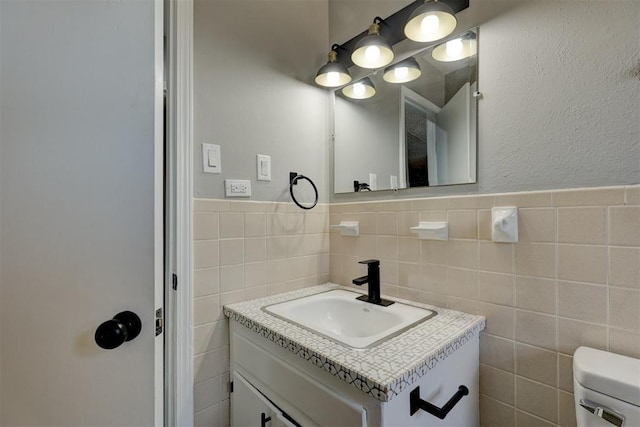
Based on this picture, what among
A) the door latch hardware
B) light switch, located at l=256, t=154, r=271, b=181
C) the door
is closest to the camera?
the door latch hardware

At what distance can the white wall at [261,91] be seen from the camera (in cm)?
114

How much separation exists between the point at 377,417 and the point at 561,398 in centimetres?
62

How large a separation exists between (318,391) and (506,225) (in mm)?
767

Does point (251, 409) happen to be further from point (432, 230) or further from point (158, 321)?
point (432, 230)

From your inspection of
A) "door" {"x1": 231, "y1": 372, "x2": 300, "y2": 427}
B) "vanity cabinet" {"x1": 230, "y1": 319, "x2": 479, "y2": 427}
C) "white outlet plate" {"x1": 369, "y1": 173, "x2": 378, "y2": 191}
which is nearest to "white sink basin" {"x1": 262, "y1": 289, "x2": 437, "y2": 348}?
"vanity cabinet" {"x1": 230, "y1": 319, "x2": 479, "y2": 427}

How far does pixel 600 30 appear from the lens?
79 centimetres

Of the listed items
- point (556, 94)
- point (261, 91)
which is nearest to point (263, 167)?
point (261, 91)

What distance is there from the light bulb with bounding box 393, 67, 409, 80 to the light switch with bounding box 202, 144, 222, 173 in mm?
846

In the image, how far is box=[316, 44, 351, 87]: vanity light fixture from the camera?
135 centimetres

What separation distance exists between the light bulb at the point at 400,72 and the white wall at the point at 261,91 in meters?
→ 0.41

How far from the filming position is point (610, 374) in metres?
→ 0.67

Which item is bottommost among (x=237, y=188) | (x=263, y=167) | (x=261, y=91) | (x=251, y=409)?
(x=251, y=409)

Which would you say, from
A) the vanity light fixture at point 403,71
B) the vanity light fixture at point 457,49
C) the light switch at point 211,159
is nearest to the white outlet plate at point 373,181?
the vanity light fixture at point 403,71

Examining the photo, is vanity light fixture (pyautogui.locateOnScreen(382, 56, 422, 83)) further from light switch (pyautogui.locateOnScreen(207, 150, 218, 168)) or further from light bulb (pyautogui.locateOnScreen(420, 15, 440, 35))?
light switch (pyautogui.locateOnScreen(207, 150, 218, 168))
